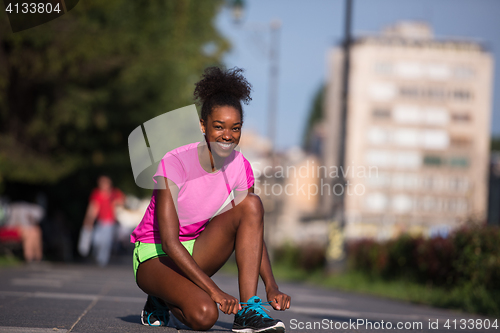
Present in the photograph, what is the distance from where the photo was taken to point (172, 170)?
13.2 feet

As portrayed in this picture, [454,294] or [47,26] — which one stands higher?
[47,26]

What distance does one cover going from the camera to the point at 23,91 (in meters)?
16.9

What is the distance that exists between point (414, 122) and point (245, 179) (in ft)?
296

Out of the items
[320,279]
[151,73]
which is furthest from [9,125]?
[320,279]

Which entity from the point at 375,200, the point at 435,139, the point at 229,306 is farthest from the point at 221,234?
the point at 435,139

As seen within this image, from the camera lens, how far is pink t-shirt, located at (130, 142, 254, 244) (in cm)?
413

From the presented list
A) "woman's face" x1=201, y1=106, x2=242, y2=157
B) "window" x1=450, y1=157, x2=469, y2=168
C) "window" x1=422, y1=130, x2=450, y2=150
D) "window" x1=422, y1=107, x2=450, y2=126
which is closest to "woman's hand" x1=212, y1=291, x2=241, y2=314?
"woman's face" x1=201, y1=106, x2=242, y2=157

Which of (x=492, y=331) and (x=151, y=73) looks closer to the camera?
(x=492, y=331)

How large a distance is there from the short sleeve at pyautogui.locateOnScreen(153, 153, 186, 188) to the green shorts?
44 cm

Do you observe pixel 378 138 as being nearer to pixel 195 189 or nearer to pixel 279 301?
pixel 195 189

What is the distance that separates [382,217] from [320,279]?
253 ft

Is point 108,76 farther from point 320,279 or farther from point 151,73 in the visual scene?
point 320,279

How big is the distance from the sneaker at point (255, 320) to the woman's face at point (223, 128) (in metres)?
0.97

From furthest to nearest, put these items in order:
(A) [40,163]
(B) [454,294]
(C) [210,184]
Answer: (A) [40,163] → (B) [454,294] → (C) [210,184]
